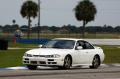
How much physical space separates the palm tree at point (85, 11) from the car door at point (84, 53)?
180 ft

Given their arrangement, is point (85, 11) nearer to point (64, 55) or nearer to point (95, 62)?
point (95, 62)

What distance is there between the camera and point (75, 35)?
3108 inches

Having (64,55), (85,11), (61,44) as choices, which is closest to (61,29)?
(85,11)

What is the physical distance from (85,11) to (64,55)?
192 ft

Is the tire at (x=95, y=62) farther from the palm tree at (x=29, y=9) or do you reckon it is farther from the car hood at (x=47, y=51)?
the palm tree at (x=29, y=9)

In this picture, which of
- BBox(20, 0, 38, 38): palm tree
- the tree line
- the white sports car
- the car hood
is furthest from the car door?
BBox(20, 0, 38, 38): palm tree

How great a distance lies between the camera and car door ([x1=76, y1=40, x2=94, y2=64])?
2208 centimetres

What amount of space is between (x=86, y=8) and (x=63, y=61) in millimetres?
58740

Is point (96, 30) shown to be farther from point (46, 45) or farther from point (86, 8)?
point (46, 45)

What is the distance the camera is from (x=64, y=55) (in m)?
21.0

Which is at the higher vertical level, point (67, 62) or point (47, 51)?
→ point (47, 51)

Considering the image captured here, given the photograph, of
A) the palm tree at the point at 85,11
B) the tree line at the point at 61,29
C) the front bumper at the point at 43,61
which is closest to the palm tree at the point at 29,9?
the tree line at the point at 61,29

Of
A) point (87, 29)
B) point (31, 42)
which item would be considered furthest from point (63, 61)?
point (87, 29)

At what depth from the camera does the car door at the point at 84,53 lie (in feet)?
72.5
